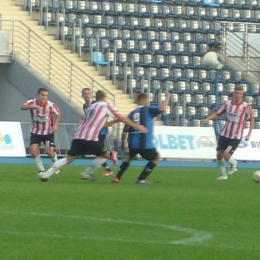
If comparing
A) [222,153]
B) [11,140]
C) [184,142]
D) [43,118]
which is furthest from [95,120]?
[184,142]

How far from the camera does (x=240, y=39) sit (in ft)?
107

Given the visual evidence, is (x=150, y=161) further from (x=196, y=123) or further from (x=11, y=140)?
Result: (x=196, y=123)

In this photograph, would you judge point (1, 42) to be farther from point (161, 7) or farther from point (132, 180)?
point (132, 180)

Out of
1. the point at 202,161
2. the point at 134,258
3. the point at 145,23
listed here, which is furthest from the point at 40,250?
the point at 145,23

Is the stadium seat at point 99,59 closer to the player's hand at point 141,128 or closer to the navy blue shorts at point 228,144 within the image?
the navy blue shorts at point 228,144

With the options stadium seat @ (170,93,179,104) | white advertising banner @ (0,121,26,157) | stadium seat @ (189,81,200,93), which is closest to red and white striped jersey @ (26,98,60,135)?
white advertising banner @ (0,121,26,157)

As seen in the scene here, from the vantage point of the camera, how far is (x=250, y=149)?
85.0 ft

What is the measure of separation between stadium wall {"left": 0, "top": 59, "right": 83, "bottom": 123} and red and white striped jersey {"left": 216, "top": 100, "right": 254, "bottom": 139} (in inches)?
420

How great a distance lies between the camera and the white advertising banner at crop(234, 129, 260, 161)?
25.8 m

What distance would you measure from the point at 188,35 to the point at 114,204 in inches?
875

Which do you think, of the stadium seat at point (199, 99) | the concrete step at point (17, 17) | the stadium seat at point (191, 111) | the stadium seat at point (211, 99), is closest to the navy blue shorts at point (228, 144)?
the stadium seat at point (191, 111)

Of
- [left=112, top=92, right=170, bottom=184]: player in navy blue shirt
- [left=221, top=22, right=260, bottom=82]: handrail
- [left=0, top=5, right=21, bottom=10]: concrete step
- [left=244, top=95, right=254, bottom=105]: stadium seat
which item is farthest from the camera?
[left=221, top=22, right=260, bottom=82]: handrail

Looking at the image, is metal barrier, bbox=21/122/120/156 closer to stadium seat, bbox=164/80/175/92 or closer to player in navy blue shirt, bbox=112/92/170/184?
stadium seat, bbox=164/80/175/92

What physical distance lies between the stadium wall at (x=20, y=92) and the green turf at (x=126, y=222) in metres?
13.4
